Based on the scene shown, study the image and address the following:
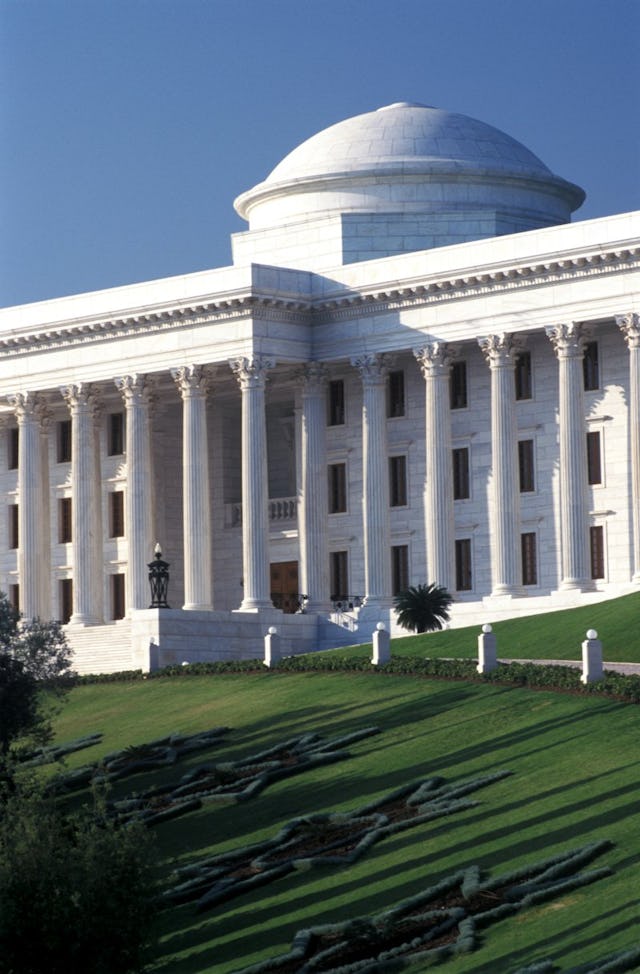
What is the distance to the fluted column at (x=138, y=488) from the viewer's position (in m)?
96.0

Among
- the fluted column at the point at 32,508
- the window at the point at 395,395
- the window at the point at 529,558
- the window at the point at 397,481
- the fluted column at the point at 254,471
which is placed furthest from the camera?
the fluted column at the point at 32,508

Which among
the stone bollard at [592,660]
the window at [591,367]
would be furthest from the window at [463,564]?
the stone bollard at [592,660]

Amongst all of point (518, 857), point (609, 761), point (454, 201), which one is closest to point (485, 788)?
point (609, 761)

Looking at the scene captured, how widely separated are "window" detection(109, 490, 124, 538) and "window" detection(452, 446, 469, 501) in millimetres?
16106

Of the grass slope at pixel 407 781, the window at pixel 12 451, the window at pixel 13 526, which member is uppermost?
the window at pixel 12 451

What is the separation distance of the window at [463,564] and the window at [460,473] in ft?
5.66

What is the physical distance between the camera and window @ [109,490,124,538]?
102181 mm

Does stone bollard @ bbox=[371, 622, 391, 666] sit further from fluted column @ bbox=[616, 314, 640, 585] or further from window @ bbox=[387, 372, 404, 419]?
window @ bbox=[387, 372, 404, 419]

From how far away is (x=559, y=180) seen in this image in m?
101

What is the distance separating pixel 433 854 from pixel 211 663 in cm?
2976

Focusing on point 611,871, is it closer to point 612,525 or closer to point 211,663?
point 211,663

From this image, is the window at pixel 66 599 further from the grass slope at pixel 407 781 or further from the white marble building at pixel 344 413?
the grass slope at pixel 407 781

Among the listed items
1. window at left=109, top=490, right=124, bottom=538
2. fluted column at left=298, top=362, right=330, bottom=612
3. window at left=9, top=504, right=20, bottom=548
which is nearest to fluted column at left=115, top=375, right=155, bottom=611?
window at left=109, top=490, right=124, bottom=538

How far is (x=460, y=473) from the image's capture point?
305ft
